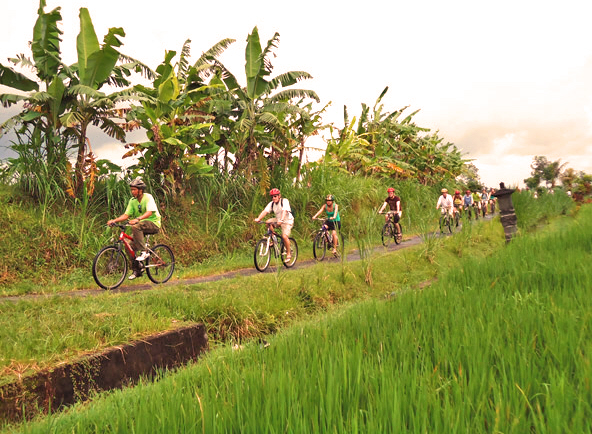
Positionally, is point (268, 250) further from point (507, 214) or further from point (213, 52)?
point (213, 52)

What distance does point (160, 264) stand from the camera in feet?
29.9

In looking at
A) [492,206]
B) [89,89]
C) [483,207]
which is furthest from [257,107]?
[492,206]

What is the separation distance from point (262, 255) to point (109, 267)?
3.51 meters

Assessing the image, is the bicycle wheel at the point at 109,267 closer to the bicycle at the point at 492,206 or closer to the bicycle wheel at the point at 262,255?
the bicycle wheel at the point at 262,255

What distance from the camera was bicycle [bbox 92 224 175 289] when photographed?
7.94 meters

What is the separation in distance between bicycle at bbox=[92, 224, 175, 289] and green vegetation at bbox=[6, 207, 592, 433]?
233 inches

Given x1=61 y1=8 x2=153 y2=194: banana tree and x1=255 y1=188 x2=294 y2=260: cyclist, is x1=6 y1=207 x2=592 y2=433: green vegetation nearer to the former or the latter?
x1=255 y1=188 x2=294 y2=260: cyclist

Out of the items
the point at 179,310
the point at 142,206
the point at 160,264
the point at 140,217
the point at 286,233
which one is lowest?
the point at 179,310

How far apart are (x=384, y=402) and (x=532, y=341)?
3.63ft

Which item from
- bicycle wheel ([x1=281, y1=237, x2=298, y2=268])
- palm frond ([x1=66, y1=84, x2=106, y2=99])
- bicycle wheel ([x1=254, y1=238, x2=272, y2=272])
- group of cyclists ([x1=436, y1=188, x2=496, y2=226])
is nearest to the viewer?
bicycle wheel ([x1=254, y1=238, x2=272, y2=272])

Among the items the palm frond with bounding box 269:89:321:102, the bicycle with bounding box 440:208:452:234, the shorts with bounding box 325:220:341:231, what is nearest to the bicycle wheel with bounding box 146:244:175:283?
the shorts with bounding box 325:220:341:231

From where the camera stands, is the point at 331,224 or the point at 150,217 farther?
the point at 331,224

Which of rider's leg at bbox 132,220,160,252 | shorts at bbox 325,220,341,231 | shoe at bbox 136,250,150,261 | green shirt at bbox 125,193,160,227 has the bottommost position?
shoe at bbox 136,250,150,261

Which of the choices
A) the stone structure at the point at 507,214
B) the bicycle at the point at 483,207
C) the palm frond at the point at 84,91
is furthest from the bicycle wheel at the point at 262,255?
the bicycle at the point at 483,207
